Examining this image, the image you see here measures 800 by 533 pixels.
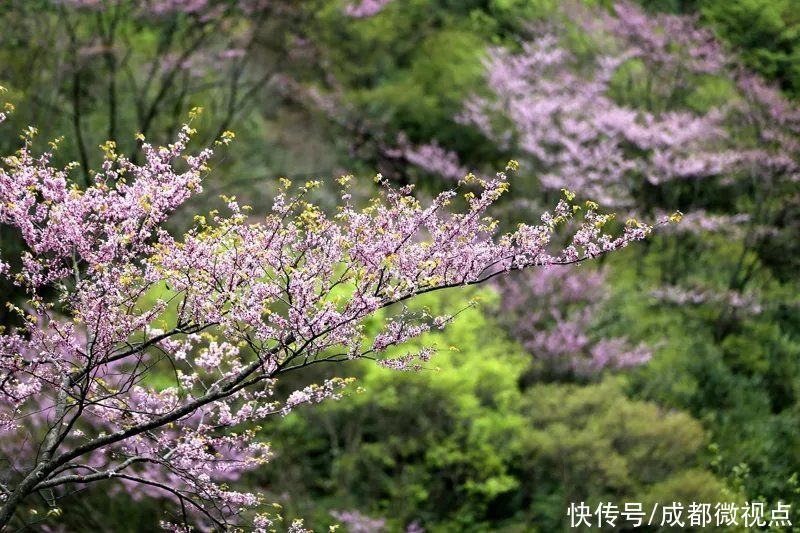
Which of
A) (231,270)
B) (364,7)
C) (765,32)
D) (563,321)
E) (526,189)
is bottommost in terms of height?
(231,270)

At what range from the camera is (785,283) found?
16.0m

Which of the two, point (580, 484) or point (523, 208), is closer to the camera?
point (580, 484)

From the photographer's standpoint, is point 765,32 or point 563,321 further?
point 765,32

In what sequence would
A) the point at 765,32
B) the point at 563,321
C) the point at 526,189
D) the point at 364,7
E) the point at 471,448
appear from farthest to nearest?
1. the point at 364,7
2. the point at 526,189
3. the point at 765,32
4. the point at 563,321
5. the point at 471,448

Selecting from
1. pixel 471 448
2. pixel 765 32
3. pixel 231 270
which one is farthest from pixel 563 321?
pixel 231 270

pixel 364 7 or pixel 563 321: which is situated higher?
pixel 364 7

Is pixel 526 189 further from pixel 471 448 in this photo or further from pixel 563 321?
pixel 471 448

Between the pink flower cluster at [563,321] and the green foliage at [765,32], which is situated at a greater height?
the green foliage at [765,32]

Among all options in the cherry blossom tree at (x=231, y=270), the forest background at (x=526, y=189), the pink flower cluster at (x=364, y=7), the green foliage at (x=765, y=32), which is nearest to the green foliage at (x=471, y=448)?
the forest background at (x=526, y=189)

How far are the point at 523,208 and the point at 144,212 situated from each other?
12.7 meters

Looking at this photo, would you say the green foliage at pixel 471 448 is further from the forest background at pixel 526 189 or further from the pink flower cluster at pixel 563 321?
the pink flower cluster at pixel 563 321

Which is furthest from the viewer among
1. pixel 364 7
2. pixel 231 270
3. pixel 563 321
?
pixel 364 7

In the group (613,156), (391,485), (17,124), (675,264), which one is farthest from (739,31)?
(17,124)

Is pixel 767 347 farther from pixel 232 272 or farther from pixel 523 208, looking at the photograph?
pixel 232 272
